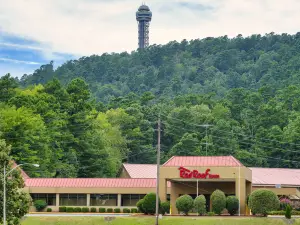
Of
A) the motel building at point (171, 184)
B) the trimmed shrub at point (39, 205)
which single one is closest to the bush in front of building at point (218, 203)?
the motel building at point (171, 184)

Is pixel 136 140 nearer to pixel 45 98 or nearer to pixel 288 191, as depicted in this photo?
pixel 45 98

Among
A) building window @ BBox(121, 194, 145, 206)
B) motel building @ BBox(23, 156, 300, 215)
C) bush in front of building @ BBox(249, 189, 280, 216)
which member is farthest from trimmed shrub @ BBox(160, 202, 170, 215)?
building window @ BBox(121, 194, 145, 206)

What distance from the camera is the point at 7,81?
133 metres

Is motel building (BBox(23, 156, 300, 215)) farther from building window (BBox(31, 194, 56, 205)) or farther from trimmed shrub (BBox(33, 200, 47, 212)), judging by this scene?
trimmed shrub (BBox(33, 200, 47, 212))

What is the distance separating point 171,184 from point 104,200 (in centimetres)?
1033

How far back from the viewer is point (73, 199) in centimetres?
10225

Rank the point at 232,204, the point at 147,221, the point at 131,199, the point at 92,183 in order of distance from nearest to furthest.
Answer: the point at 147,221
the point at 232,204
the point at 131,199
the point at 92,183

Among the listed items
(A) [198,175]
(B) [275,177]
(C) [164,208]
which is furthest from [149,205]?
(B) [275,177]

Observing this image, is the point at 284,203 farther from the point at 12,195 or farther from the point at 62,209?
the point at 12,195

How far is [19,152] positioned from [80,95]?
27223 mm

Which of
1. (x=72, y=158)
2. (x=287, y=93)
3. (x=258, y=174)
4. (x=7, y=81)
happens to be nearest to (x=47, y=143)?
(x=72, y=158)

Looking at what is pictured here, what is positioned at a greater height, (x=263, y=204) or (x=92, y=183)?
(x=92, y=183)

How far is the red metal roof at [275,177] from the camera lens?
108 m

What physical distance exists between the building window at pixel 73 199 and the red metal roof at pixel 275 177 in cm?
2234
